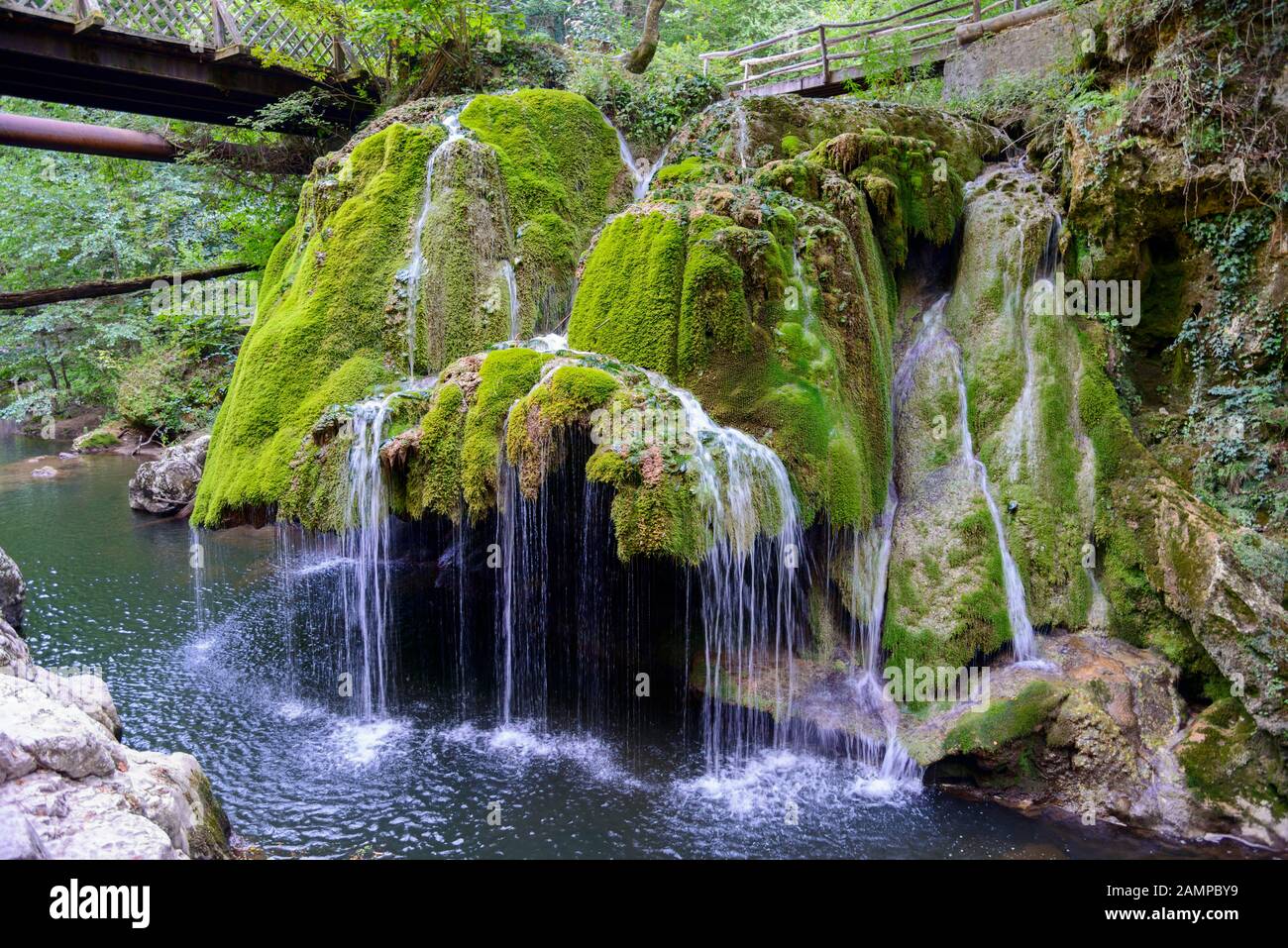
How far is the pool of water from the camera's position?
6844 mm

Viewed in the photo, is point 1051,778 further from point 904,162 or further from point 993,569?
point 904,162

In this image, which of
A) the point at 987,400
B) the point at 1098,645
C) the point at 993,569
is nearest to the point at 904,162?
the point at 987,400

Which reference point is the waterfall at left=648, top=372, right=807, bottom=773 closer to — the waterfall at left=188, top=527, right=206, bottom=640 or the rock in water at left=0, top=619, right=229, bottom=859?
the rock in water at left=0, top=619, right=229, bottom=859

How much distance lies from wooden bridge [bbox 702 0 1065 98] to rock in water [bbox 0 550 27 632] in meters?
13.4

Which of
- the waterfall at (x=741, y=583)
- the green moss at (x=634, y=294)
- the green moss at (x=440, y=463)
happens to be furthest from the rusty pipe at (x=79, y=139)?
the waterfall at (x=741, y=583)

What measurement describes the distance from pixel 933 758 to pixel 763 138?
29.2 ft

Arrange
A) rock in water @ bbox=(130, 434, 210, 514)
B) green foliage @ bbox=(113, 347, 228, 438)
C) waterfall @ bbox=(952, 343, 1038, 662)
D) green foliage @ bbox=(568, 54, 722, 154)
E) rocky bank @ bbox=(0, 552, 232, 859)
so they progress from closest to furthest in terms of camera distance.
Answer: rocky bank @ bbox=(0, 552, 232, 859)
waterfall @ bbox=(952, 343, 1038, 662)
green foliage @ bbox=(568, 54, 722, 154)
rock in water @ bbox=(130, 434, 210, 514)
green foliage @ bbox=(113, 347, 228, 438)

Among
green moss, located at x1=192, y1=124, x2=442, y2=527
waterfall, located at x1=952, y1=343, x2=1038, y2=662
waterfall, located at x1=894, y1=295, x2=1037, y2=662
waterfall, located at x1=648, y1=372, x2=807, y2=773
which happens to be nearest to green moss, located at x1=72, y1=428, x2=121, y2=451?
green moss, located at x1=192, y1=124, x2=442, y2=527

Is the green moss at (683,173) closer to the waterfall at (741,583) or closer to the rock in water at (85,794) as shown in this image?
the waterfall at (741,583)

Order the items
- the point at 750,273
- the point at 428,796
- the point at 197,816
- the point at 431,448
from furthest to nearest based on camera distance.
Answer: the point at 750,273, the point at 431,448, the point at 428,796, the point at 197,816

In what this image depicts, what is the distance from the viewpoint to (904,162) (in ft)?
35.6

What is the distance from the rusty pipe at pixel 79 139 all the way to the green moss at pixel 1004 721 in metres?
15.3

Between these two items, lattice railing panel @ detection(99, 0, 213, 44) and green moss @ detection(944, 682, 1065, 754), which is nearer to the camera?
green moss @ detection(944, 682, 1065, 754)

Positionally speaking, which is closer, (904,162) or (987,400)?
Result: (987,400)
